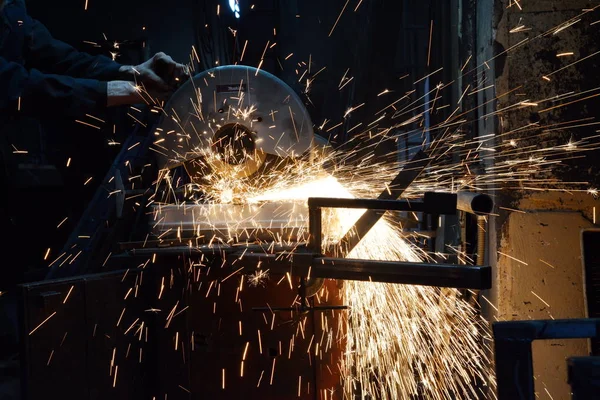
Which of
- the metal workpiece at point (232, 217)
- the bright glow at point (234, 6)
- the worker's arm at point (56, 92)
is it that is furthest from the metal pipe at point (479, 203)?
the bright glow at point (234, 6)

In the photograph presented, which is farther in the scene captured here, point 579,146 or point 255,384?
point 579,146

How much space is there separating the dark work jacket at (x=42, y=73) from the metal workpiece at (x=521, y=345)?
96.0 inches

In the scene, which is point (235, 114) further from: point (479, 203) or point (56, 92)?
point (479, 203)

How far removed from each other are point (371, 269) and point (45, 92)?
7.15ft

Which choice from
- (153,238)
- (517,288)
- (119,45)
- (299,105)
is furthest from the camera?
(119,45)

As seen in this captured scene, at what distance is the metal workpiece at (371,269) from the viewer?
1.77 metres

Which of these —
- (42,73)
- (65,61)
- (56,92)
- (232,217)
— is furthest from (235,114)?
(65,61)

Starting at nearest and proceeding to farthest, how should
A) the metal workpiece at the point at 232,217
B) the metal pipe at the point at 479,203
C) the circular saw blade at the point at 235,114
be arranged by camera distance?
1. the metal pipe at the point at 479,203
2. the metal workpiece at the point at 232,217
3. the circular saw blade at the point at 235,114

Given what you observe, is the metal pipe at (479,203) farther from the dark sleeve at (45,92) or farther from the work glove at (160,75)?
the dark sleeve at (45,92)

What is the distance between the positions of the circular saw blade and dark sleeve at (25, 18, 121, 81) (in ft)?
3.26

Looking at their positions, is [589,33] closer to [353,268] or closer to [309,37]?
[353,268]

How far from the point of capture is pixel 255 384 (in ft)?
8.14

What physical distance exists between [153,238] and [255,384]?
0.84 meters

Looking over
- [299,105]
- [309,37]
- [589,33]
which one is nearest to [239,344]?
[299,105]
